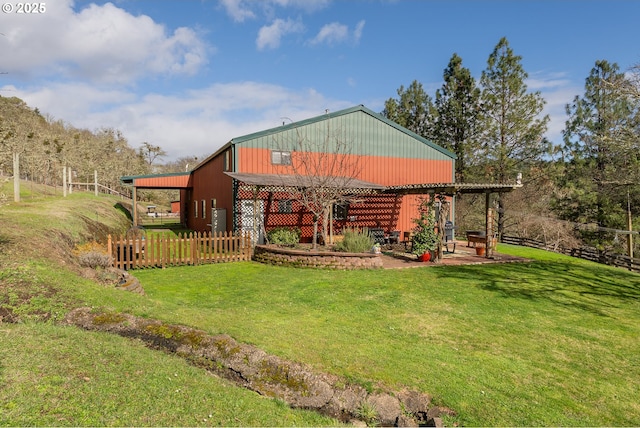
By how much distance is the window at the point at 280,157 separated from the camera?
1688 cm

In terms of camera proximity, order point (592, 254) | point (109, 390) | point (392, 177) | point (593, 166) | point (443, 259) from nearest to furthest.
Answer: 1. point (109, 390)
2. point (443, 259)
3. point (392, 177)
4. point (592, 254)
5. point (593, 166)

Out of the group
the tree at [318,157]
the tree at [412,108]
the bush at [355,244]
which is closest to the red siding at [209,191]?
the tree at [318,157]

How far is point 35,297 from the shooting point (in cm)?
569

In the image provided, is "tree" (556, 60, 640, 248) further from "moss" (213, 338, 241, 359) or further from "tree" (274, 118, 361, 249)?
"moss" (213, 338, 241, 359)

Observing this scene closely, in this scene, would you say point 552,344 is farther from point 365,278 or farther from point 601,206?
point 601,206

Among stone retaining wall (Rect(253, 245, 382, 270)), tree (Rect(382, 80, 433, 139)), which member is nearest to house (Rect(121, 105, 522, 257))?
stone retaining wall (Rect(253, 245, 382, 270))

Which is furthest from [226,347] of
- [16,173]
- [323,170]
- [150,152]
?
[150,152]

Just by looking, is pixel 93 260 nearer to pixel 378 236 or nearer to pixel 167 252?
pixel 167 252

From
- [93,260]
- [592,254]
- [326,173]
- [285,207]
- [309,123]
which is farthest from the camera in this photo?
[592,254]

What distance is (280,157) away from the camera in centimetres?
1703

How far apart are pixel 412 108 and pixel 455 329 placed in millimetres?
32766

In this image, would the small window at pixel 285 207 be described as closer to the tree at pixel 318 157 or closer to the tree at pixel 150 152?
the tree at pixel 318 157

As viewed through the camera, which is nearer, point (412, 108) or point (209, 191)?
point (209, 191)

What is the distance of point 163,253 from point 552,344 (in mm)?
11422
